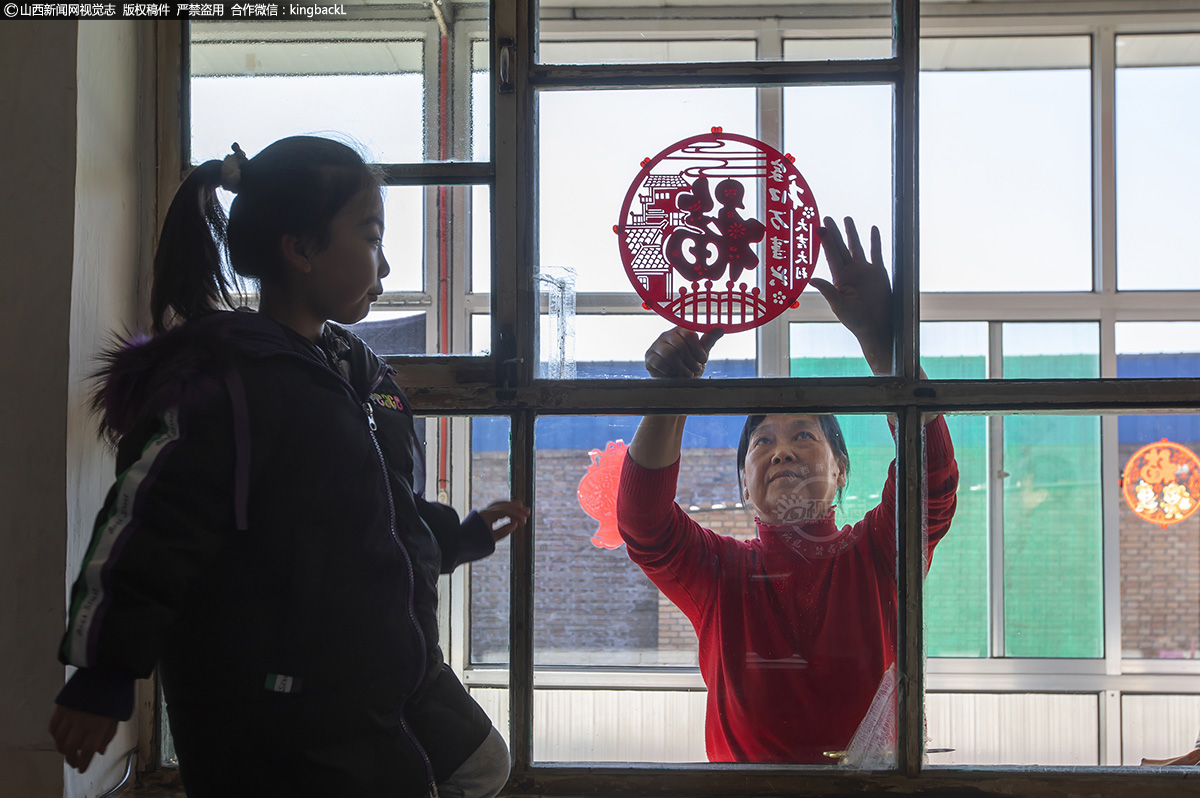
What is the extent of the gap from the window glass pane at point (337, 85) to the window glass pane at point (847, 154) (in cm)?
55

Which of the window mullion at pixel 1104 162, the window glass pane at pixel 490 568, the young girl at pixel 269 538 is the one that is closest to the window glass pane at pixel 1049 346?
the window mullion at pixel 1104 162

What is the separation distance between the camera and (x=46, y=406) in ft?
3.63

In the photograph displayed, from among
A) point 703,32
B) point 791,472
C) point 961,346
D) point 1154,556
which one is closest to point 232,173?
point 703,32

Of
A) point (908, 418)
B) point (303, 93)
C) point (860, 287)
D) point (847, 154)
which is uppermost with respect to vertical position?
point (303, 93)

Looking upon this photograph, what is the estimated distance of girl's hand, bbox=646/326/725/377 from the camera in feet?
4.23

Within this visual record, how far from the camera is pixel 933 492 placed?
1.28m

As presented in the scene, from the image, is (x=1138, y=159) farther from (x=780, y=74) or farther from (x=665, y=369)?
(x=665, y=369)

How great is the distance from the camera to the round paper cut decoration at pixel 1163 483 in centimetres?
330

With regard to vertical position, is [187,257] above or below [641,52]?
below

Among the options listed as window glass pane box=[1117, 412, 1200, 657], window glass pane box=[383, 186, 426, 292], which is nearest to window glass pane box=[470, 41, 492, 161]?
window glass pane box=[383, 186, 426, 292]

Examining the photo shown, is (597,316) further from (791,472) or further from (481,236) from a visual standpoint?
(791,472)

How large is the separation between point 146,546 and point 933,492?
1.10 metres

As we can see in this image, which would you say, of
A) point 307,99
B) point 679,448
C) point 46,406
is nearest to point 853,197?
point 679,448

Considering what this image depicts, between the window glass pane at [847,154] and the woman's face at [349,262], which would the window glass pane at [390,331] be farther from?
the window glass pane at [847,154]
